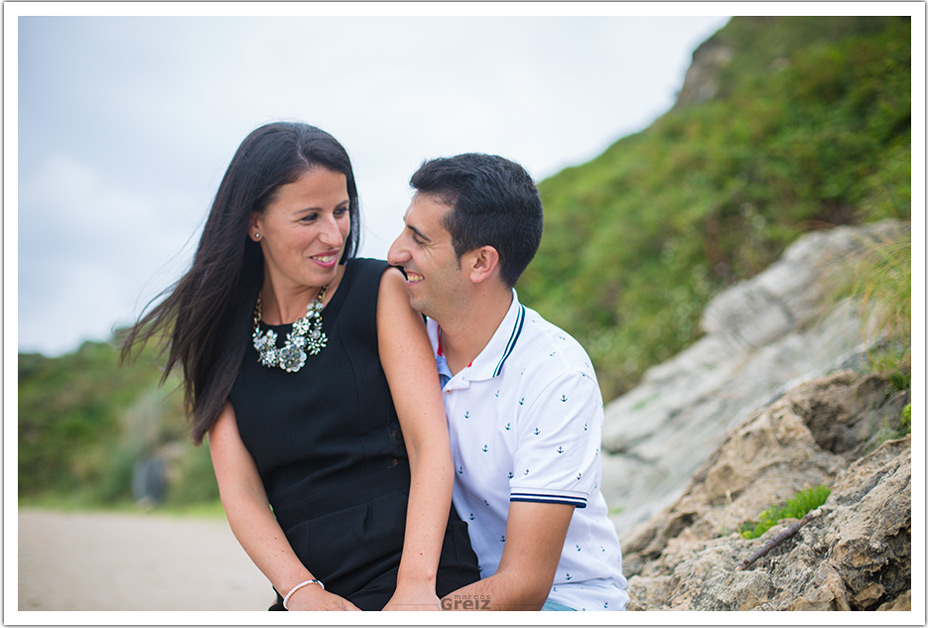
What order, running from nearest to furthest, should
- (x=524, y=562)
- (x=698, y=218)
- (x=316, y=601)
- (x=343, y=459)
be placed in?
(x=524, y=562) → (x=316, y=601) → (x=343, y=459) → (x=698, y=218)

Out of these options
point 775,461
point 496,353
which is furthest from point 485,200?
point 775,461

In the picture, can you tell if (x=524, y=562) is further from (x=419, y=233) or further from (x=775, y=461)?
(x=775, y=461)

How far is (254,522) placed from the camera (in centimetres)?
232

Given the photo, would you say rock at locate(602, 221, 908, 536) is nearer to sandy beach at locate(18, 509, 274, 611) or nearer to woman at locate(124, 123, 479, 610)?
woman at locate(124, 123, 479, 610)

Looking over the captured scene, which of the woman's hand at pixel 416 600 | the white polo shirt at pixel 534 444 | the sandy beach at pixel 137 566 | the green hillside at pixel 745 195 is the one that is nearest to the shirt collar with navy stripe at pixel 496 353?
the white polo shirt at pixel 534 444

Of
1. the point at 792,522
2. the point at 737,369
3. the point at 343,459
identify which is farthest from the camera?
the point at 737,369

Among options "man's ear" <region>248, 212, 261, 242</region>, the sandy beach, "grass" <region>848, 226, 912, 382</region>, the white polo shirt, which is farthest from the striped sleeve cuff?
the sandy beach

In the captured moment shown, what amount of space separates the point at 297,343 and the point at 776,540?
6.02ft

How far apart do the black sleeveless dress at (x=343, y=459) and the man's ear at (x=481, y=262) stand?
1.15 feet

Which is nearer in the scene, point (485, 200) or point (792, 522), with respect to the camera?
point (485, 200)

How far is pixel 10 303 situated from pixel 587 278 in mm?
8321

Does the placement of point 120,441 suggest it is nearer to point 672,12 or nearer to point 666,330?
point 666,330

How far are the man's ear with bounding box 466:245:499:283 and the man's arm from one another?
765 millimetres

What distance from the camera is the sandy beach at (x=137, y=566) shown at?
18.1 ft
